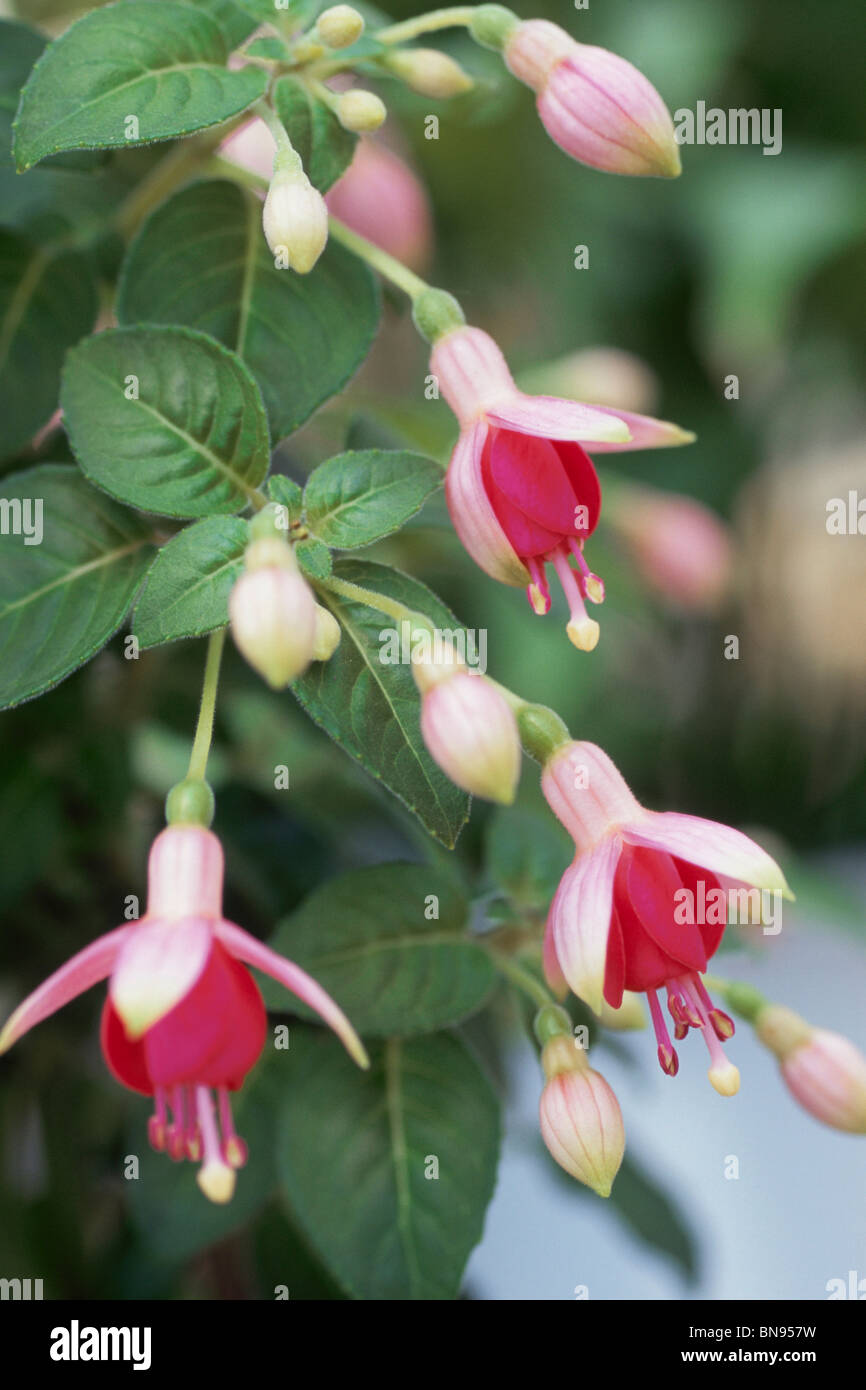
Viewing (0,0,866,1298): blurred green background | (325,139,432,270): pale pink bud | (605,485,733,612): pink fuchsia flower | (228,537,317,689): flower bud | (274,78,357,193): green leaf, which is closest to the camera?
(228,537,317,689): flower bud

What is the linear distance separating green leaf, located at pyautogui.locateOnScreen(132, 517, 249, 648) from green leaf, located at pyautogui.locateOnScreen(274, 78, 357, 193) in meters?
0.12

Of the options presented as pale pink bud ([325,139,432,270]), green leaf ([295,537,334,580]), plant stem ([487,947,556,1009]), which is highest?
pale pink bud ([325,139,432,270])

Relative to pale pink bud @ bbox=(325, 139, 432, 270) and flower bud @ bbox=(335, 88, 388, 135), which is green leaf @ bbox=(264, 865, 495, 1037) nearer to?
flower bud @ bbox=(335, 88, 388, 135)

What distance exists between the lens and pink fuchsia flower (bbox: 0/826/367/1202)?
1.00 feet

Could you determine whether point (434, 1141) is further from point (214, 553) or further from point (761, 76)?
point (761, 76)

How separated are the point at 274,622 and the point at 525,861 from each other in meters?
0.23

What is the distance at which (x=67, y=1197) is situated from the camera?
664 millimetres

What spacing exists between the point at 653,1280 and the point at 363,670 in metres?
0.70

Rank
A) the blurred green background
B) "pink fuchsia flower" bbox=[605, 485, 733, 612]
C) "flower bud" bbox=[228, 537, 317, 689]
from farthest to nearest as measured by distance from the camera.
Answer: the blurred green background
"pink fuchsia flower" bbox=[605, 485, 733, 612]
"flower bud" bbox=[228, 537, 317, 689]

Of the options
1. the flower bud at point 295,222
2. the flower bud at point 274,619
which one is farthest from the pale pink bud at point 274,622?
the flower bud at point 295,222

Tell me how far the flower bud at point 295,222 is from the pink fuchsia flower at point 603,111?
84mm

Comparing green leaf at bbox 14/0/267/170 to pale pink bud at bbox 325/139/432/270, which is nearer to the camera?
green leaf at bbox 14/0/267/170

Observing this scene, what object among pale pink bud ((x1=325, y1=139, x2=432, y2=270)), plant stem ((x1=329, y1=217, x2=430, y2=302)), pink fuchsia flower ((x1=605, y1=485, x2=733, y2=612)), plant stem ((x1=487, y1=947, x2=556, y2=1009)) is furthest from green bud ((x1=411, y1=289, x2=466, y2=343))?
pink fuchsia flower ((x1=605, y1=485, x2=733, y2=612))

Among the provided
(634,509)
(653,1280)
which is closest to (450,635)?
(634,509)
